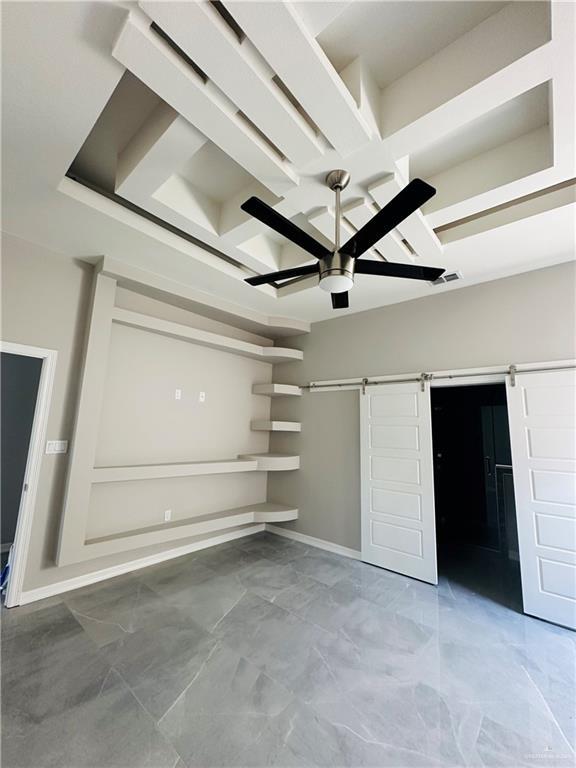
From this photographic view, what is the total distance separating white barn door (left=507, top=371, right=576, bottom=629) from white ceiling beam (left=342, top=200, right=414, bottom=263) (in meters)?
1.71

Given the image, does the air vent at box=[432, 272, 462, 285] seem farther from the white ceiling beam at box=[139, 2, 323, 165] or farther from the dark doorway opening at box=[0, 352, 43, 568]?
the dark doorway opening at box=[0, 352, 43, 568]

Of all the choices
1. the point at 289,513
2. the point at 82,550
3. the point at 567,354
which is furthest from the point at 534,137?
the point at 82,550

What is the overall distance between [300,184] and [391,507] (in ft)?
11.4

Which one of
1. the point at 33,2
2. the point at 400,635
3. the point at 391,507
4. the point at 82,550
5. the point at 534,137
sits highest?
the point at 534,137

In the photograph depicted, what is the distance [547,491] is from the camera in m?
2.91

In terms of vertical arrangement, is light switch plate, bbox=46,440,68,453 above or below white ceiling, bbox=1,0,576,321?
below

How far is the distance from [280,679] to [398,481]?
2326 mm

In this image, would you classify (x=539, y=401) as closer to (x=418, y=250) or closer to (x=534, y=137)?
(x=418, y=250)

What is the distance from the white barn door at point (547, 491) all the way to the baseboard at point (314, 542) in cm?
181

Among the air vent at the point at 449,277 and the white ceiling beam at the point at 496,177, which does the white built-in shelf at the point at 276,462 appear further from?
the white ceiling beam at the point at 496,177

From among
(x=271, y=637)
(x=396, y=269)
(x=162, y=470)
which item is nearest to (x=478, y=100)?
(x=396, y=269)

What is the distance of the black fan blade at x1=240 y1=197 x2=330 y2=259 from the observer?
1.68 m

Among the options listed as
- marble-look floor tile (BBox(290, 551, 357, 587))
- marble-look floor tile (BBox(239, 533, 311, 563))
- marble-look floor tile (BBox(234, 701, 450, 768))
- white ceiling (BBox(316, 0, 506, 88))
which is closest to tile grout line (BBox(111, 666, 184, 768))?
marble-look floor tile (BBox(234, 701, 450, 768))

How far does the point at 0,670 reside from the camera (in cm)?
202
